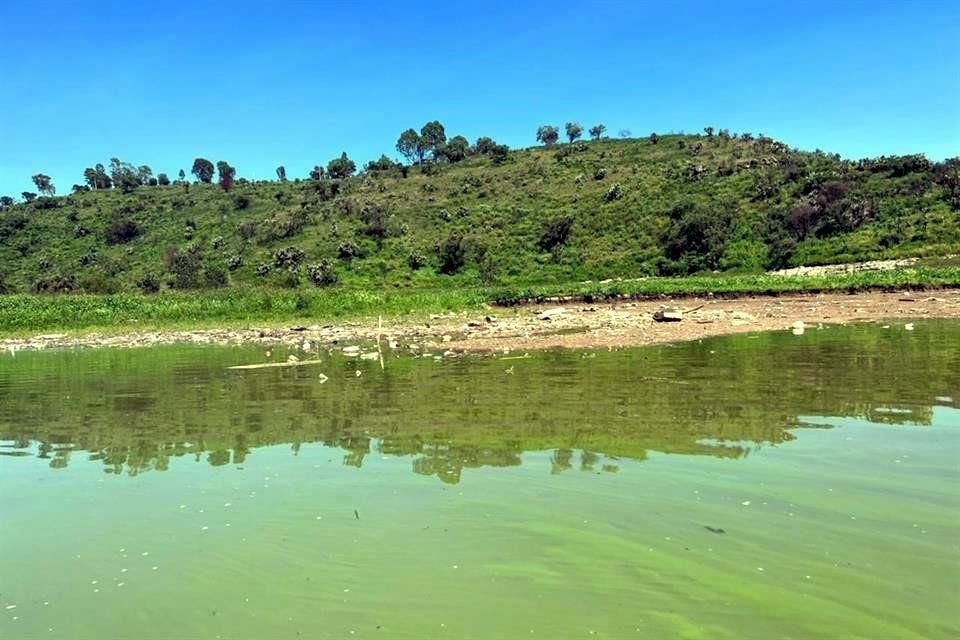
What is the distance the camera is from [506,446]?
9.00 m

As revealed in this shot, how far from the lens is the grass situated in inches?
1378

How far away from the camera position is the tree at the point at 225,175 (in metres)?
104

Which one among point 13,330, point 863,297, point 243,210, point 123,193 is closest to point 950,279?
point 863,297

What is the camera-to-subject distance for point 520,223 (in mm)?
72562

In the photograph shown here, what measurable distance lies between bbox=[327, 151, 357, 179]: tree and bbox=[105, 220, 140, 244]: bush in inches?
1257

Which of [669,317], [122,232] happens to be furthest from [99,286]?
[669,317]

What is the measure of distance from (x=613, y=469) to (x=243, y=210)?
301 feet

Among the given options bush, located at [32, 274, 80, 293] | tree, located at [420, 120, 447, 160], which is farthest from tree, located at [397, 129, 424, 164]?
bush, located at [32, 274, 80, 293]

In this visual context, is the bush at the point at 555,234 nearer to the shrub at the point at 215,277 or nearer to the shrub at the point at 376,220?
the shrub at the point at 376,220

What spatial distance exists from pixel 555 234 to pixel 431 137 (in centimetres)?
5821

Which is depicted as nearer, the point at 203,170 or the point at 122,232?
the point at 122,232

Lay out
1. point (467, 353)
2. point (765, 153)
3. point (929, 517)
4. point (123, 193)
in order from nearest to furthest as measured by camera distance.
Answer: point (929, 517) → point (467, 353) → point (765, 153) → point (123, 193)

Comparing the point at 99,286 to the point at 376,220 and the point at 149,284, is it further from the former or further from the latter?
the point at 376,220

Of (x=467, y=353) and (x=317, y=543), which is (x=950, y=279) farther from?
(x=317, y=543)
